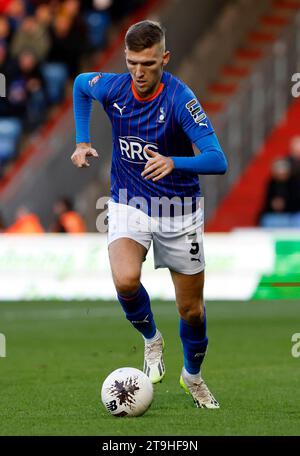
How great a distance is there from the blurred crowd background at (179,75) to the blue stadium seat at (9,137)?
0.02 meters

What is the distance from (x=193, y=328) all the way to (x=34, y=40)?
15.3 m

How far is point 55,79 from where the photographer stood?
22969 mm

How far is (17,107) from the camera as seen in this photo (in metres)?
22.3

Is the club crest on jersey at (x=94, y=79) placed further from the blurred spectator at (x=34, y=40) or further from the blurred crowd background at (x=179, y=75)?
the blurred spectator at (x=34, y=40)

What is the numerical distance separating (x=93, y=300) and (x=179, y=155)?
31.2 feet

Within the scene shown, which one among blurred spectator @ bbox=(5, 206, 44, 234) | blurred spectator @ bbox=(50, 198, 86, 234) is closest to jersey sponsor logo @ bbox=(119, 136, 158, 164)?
blurred spectator @ bbox=(50, 198, 86, 234)

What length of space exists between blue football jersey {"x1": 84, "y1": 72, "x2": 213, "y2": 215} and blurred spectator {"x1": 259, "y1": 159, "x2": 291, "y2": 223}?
1125cm

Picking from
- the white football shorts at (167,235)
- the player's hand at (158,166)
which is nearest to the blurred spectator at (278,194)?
the white football shorts at (167,235)

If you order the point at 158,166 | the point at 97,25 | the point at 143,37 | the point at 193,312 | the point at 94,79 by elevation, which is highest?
the point at 97,25

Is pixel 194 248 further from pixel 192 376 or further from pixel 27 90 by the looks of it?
pixel 27 90

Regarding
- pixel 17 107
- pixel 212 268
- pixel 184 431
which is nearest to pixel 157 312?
pixel 212 268

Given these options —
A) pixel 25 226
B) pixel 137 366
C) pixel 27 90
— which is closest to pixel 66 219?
pixel 25 226

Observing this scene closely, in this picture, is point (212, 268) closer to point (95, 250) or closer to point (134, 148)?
point (95, 250)

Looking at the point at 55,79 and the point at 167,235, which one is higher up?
the point at 55,79
